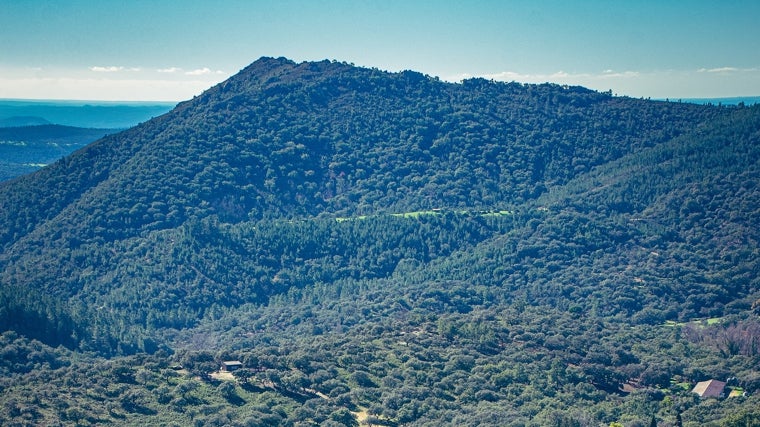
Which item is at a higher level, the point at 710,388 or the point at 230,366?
the point at 230,366

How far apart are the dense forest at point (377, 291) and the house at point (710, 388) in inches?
52.6

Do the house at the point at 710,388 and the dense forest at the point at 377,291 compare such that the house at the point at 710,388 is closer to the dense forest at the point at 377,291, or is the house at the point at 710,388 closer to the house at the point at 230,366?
the dense forest at the point at 377,291

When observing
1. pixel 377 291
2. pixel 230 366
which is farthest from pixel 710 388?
pixel 377 291

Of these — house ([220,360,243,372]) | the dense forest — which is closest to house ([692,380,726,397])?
the dense forest

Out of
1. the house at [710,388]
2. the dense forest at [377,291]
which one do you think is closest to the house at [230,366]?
the dense forest at [377,291]

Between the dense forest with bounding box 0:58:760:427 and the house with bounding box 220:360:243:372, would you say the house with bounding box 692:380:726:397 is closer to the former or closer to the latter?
the dense forest with bounding box 0:58:760:427

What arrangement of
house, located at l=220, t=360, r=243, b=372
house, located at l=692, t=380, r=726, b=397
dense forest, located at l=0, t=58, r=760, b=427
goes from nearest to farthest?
dense forest, located at l=0, t=58, r=760, b=427, house, located at l=220, t=360, r=243, b=372, house, located at l=692, t=380, r=726, b=397

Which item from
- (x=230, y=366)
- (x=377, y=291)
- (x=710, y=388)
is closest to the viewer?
(x=230, y=366)

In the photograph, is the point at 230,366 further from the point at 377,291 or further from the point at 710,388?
the point at 377,291

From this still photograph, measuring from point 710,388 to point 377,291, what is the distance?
221 feet

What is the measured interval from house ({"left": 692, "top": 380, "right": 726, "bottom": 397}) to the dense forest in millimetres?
1335

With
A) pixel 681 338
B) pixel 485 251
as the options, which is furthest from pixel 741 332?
pixel 485 251

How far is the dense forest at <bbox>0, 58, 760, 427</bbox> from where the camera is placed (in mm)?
85188

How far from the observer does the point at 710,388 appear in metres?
92.9
